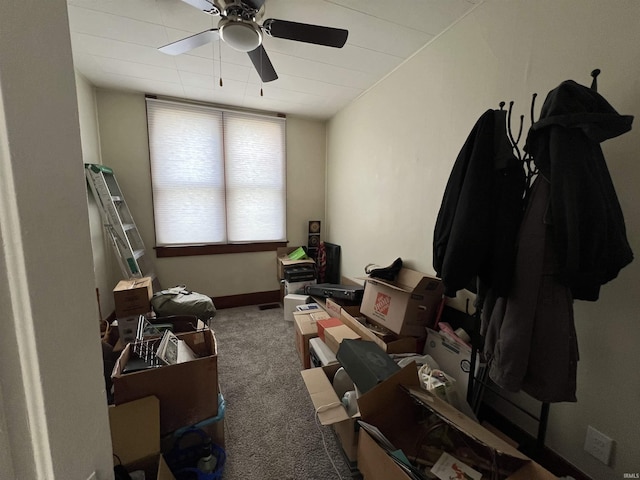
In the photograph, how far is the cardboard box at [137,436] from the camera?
110 centimetres

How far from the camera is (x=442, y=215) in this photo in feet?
4.06

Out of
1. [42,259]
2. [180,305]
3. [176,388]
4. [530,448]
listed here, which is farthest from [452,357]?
[180,305]

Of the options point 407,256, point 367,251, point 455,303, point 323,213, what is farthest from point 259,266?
point 455,303

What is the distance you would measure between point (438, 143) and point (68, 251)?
2.10 meters

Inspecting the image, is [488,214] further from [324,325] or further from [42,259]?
[324,325]

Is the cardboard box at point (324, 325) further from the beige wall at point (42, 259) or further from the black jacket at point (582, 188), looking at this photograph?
the beige wall at point (42, 259)

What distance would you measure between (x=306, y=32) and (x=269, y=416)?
2373 mm

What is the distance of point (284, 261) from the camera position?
10.8 feet

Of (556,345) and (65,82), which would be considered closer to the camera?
(65,82)

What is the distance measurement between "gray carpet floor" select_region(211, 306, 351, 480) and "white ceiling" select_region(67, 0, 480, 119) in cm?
254

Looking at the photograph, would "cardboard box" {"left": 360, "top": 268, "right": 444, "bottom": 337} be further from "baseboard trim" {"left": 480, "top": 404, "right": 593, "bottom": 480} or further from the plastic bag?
the plastic bag

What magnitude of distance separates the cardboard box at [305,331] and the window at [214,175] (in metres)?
1.49

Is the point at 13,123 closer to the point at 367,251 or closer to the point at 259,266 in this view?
the point at 367,251

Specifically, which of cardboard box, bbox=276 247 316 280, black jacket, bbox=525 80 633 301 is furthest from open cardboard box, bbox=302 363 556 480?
cardboard box, bbox=276 247 316 280
